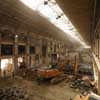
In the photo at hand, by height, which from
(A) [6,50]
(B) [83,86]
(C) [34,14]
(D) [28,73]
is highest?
(C) [34,14]

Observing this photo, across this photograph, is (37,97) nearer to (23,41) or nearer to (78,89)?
(78,89)

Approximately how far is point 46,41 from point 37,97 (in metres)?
11.8

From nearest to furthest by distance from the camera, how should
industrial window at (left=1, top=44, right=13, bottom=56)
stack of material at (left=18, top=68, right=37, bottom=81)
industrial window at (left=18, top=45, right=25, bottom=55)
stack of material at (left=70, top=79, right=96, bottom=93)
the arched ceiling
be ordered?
the arched ceiling, stack of material at (left=70, top=79, right=96, bottom=93), industrial window at (left=1, top=44, right=13, bottom=56), stack of material at (left=18, top=68, right=37, bottom=81), industrial window at (left=18, top=45, right=25, bottom=55)

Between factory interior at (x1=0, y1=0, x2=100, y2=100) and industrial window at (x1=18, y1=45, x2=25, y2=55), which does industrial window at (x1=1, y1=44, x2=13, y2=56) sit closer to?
factory interior at (x1=0, y1=0, x2=100, y2=100)

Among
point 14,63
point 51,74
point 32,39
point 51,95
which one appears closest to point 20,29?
point 32,39

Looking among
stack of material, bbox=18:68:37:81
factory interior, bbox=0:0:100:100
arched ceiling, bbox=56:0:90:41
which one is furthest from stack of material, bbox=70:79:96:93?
arched ceiling, bbox=56:0:90:41

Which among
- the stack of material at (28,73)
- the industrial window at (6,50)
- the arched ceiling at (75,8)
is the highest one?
the arched ceiling at (75,8)

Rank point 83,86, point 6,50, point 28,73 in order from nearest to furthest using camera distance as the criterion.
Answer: point 83,86 < point 6,50 < point 28,73

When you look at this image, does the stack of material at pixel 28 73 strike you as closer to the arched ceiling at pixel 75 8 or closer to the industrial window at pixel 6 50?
the industrial window at pixel 6 50

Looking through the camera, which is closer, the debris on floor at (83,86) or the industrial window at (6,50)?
the debris on floor at (83,86)

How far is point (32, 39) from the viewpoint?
1384 cm

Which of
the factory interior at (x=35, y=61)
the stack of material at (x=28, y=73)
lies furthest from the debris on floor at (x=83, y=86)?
the stack of material at (x=28, y=73)

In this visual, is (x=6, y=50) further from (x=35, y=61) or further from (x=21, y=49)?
(x=35, y=61)

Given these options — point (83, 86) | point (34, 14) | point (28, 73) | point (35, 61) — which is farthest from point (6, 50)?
point (83, 86)
